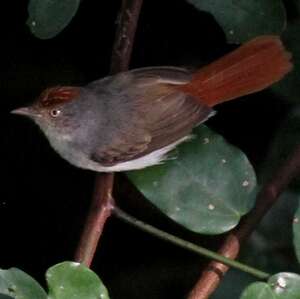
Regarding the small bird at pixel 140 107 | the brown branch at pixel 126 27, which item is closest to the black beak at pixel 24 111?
the small bird at pixel 140 107

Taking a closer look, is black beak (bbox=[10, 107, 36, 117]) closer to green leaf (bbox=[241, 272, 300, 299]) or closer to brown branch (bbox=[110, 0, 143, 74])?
brown branch (bbox=[110, 0, 143, 74])

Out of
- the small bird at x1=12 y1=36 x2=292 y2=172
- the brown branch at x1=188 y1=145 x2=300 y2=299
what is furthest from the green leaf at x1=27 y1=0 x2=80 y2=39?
the brown branch at x1=188 y1=145 x2=300 y2=299

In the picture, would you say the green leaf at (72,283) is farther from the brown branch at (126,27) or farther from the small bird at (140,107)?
the brown branch at (126,27)

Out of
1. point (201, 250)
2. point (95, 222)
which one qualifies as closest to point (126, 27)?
point (95, 222)

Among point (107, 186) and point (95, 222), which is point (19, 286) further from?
point (107, 186)

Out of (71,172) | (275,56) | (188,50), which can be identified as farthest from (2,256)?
(275,56)
